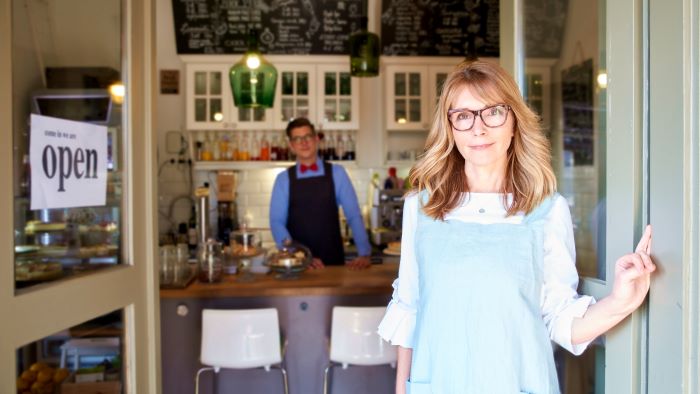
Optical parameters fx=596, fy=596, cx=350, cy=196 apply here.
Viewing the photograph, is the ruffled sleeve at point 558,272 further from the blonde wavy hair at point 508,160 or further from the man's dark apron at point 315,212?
the man's dark apron at point 315,212

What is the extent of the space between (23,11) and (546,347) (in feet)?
4.73

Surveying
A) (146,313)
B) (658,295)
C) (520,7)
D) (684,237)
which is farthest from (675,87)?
(146,313)

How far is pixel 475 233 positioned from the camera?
4.48ft

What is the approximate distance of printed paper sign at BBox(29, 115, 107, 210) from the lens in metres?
1.46

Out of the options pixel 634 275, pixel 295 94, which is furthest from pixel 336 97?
pixel 634 275

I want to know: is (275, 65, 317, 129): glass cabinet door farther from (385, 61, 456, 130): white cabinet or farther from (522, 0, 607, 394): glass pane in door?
(522, 0, 607, 394): glass pane in door

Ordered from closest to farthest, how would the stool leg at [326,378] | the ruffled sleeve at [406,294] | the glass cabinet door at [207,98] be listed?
the ruffled sleeve at [406,294], the stool leg at [326,378], the glass cabinet door at [207,98]

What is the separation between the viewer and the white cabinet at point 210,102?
527 cm

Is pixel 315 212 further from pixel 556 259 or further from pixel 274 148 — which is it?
pixel 556 259

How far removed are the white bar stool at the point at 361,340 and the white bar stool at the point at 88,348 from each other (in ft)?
3.88

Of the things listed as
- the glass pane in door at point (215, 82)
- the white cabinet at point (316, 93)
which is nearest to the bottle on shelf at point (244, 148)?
the white cabinet at point (316, 93)

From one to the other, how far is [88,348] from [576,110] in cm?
244

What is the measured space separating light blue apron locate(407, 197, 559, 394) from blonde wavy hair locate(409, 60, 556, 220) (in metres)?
0.05

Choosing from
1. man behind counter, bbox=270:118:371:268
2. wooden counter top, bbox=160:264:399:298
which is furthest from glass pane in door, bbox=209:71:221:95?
wooden counter top, bbox=160:264:399:298
